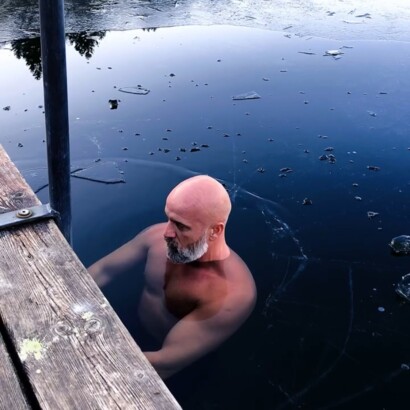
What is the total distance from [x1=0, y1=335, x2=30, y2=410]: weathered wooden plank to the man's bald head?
1.46 m

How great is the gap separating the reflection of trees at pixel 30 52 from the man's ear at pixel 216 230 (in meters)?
3.29

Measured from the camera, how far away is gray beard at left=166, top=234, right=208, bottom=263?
2.61m

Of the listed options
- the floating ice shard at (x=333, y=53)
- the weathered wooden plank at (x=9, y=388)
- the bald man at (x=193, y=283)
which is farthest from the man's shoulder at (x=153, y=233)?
the floating ice shard at (x=333, y=53)

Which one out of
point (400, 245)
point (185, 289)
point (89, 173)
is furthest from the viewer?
point (89, 173)

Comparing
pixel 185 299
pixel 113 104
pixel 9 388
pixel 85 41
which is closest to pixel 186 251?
pixel 185 299

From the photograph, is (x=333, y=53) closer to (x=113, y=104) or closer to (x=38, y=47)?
(x=113, y=104)

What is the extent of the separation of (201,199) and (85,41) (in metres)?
3.84

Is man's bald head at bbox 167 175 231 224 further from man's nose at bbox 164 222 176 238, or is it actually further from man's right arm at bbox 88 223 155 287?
man's right arm at bbox 88 223 155 287

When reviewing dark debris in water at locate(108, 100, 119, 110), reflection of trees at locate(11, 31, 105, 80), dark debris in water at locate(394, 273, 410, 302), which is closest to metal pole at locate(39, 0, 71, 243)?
dark debris in water at locate(394, 273, 410, 302)

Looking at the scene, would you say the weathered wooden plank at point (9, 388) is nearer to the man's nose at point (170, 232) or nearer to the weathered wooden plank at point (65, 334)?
the weathered wooden plank at point (65, 334)

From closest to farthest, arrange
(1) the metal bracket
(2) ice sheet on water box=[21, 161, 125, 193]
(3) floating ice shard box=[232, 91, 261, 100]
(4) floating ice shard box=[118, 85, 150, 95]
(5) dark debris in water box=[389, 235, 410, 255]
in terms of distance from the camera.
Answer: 1. (1) the metal bracket
2. (5) dark debris in water box=[389, 235, 410, 255]
3. (2) ice sheet on water box=[21, 161, 125, 193]
4. (3) floating ice shard box=[232, 91, 261, 100]
5. (4) floating ice shard box=[118, 85, 150, 95]

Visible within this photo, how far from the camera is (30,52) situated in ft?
17.9

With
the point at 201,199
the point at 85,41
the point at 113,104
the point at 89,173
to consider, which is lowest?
the point at 89,173

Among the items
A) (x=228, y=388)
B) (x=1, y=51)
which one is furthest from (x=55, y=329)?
(x=1, y=51)
